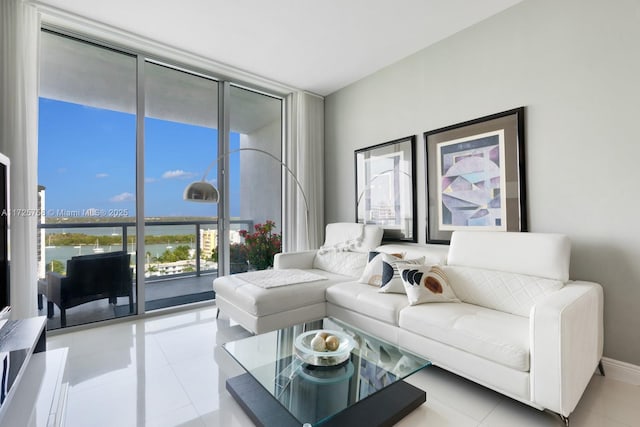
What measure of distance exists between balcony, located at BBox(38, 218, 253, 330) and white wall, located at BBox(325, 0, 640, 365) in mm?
2892

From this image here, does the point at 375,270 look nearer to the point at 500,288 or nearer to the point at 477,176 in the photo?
the point at 500,288

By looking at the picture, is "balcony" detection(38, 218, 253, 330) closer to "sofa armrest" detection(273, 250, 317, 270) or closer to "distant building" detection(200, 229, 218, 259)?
"distant building" detection(200, 229, 218, 259)

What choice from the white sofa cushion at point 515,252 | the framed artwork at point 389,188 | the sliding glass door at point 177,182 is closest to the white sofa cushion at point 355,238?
the framed artwork at point 389,188

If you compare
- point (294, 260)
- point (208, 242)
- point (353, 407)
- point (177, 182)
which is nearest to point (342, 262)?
point (294, 260)

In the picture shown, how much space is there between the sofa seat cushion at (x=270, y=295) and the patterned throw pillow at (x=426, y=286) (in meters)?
0.78

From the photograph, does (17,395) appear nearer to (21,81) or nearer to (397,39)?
(21,81)

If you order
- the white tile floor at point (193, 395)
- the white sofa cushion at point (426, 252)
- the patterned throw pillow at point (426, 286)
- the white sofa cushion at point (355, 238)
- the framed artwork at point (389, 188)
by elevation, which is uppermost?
the framed artwork at point (389, 188)

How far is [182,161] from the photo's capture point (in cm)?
354

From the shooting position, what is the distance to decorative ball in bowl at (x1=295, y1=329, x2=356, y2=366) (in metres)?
1.57

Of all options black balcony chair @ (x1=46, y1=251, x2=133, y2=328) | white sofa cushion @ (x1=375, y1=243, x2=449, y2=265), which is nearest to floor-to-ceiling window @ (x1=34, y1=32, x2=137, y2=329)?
black balcony chair @ (x1=46, y1=251, x2=133, y2=328)

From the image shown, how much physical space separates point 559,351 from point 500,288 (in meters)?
0.71

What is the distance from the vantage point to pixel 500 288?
2.12 meters

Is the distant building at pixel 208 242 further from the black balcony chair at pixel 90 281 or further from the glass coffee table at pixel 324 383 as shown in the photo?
the glass coffee table at pixel 324 383

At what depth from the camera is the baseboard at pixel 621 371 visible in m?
1.95
